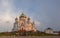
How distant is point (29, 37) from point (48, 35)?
1.23 m

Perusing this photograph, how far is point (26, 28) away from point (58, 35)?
2038 mm

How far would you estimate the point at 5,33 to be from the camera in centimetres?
1007

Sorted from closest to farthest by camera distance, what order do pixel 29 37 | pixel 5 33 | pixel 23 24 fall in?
pixel 5 33 < pixel 29 37 < pixel 23 24

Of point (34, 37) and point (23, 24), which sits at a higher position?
point (23, 24)

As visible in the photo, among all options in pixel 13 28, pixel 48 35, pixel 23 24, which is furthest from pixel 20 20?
pixel 48 35

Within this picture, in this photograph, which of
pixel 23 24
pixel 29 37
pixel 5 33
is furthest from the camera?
pixel 23 24

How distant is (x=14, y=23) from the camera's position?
10.5m

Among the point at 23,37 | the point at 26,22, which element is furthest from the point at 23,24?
the point at 23,37

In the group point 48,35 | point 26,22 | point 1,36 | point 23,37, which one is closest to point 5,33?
point 1,36

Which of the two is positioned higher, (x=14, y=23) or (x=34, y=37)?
(x=14, y=23)

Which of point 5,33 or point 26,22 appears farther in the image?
point 26,22

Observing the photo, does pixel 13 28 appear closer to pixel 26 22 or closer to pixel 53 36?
pixel 26 22

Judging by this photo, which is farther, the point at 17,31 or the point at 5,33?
the point at 17,31

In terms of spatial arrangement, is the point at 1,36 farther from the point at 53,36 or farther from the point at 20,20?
the point at 53,36
